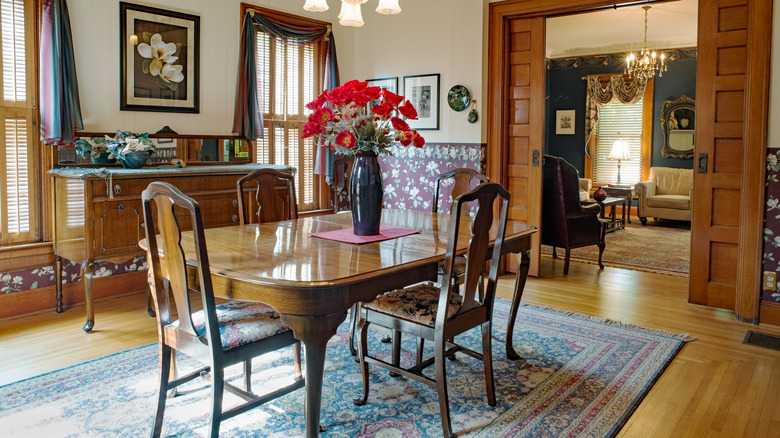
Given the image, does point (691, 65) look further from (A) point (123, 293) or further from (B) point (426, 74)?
(A) point (123, 293)

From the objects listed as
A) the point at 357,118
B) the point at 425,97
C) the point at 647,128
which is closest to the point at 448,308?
the point at 357,118

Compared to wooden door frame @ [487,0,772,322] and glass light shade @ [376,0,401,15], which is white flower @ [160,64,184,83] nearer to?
glass light shade @ [376,0,401,15]

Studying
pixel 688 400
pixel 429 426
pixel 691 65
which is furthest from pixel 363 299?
pixel 691 65

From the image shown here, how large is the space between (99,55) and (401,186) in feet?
9.33

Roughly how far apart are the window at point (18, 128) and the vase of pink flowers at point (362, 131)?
91.4 inches

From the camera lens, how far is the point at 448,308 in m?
2.41

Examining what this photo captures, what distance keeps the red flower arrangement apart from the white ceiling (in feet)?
16.7

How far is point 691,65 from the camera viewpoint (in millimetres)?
9000

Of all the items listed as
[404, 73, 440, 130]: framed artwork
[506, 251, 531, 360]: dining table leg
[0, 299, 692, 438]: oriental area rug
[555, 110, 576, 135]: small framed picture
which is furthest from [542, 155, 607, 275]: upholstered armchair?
[555, 110, 576, 135]: small framed picture

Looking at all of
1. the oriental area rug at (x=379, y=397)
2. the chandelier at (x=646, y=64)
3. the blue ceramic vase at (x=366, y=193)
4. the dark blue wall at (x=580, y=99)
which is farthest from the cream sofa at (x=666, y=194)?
the blue ceramic vase at (x=366, y=193)

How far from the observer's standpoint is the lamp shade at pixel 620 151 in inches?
373

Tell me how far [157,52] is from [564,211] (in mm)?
3593

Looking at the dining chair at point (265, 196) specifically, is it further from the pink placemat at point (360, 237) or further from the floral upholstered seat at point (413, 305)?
the floral upholstered seat at point (413, 305)

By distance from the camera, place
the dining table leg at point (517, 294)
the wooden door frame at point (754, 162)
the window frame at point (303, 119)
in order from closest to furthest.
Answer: the dining table leg at point (517, 294)
the wooden door frame at point (754, 162)
the window frame at point (303, 119)
